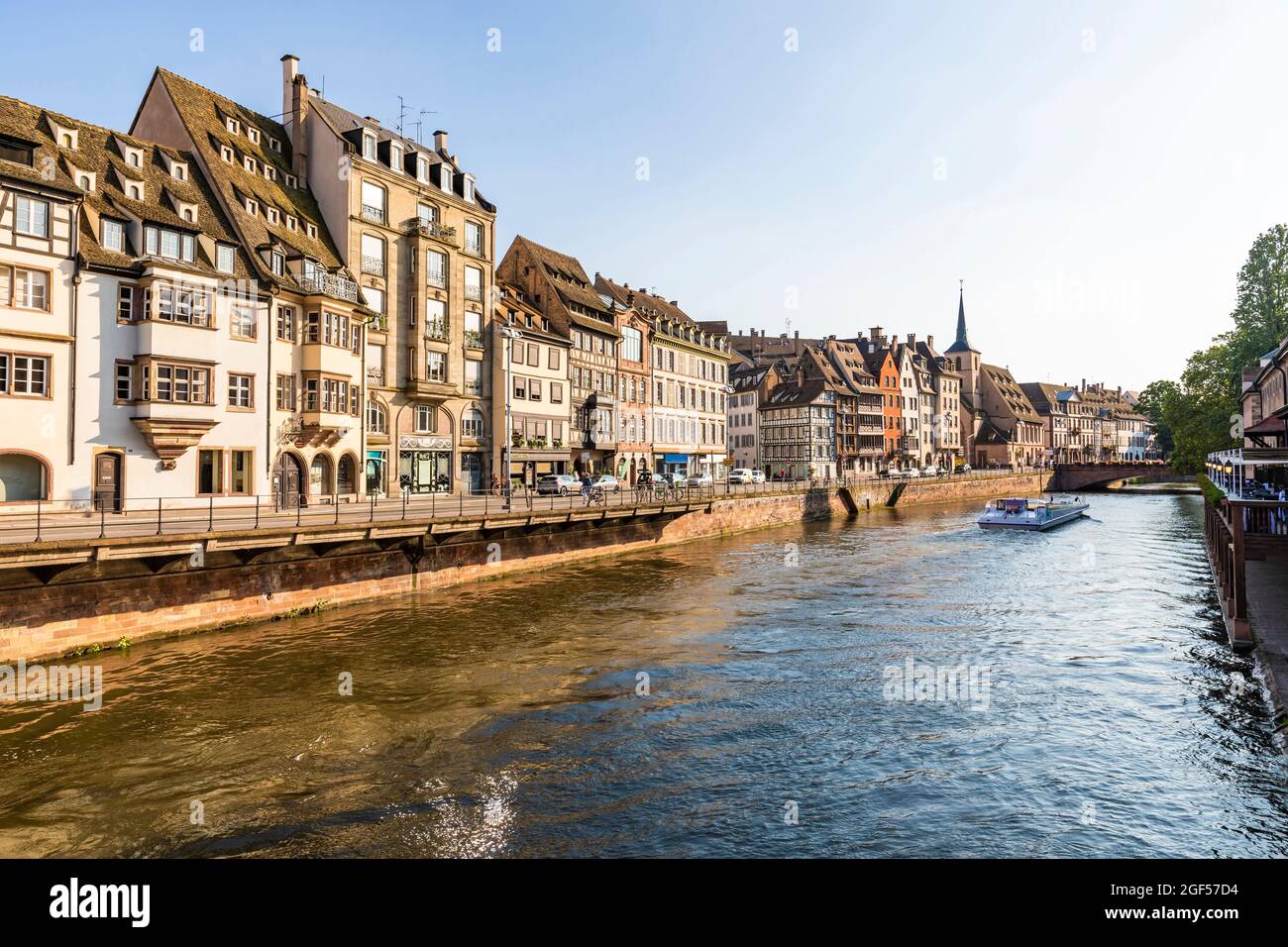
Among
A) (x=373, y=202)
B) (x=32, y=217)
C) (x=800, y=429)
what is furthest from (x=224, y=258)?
(x=800, y=429)

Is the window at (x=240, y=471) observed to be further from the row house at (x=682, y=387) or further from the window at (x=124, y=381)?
the row house at (x=682, y=387)

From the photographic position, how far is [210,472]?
1315 inches

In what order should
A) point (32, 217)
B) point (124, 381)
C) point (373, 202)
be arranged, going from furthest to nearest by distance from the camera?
point (373, 202) < point (124, 381) < point (32, 217)

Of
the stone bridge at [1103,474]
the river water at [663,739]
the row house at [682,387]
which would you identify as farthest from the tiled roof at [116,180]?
the stone bridge at [1103,474]

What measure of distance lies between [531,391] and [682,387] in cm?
2271

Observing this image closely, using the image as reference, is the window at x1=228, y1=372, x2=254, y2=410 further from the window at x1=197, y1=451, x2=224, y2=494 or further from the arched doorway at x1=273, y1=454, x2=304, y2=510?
the arched doorway at x1=273, y1=454, x2=304, y2=510

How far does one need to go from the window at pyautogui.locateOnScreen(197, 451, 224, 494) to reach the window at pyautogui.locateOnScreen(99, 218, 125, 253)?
8.09 meters

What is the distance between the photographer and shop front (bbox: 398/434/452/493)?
4419 centimetres

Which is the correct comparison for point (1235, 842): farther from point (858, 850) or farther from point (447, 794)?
point (447, 794)

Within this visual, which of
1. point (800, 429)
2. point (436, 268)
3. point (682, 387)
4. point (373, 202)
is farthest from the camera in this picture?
point (800, 429)

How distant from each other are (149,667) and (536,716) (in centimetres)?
1006

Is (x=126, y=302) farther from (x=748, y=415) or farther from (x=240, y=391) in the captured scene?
(x=748, y=415)

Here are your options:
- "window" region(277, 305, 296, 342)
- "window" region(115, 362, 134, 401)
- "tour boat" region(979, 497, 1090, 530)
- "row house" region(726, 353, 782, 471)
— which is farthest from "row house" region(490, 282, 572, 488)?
"row house" region(726, 353, 782, 471)

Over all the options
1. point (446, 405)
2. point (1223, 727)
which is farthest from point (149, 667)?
point (446, 405)
